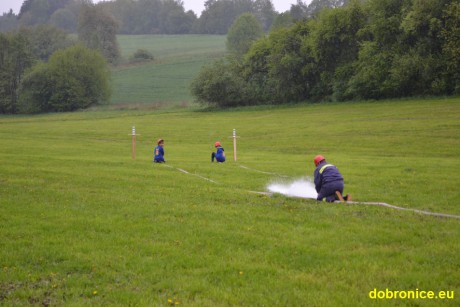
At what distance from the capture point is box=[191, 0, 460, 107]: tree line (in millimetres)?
49844

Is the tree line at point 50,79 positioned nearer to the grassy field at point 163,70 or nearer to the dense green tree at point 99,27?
the grassy field at point 163,70

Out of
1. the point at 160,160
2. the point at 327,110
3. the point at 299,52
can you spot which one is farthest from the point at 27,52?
the point at 160,160

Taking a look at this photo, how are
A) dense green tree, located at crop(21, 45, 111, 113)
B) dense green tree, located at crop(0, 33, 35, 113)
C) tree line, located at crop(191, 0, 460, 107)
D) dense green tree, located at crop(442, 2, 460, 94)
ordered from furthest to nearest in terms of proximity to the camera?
dense green tree, located at crop(0, 33, 35, 113) < dense green tree, located at crop(21, 45, 111, 113) < tree line, located at crop(191, 0, 460, 107) < dense green tree, located at crop(442, 2, 460, 94)

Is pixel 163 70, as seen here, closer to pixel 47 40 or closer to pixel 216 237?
pixel 47 40

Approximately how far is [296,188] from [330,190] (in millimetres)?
3238

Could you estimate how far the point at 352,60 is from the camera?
207 ft

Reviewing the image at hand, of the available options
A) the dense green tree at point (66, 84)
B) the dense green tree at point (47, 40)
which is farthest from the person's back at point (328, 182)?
the dense green tree at point (47, 40)

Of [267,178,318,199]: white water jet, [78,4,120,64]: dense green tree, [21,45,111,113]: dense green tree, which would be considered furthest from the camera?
[78,4,120,64]: dense green tree

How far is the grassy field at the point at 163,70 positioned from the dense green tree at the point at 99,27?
480cm

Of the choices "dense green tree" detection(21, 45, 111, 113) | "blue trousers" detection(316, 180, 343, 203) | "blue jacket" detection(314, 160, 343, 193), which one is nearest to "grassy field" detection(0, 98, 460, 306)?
"blue trousers" detection(316, 180, 343, 203)

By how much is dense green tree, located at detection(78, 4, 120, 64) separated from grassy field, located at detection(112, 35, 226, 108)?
480cm

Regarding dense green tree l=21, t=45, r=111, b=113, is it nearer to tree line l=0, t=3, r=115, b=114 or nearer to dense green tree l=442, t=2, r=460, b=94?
tree line l=0, t=3, r=115, b=114

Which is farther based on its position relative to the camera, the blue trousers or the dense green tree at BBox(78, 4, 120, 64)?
the dense green tree at BBox(78, 4, 120, 64)

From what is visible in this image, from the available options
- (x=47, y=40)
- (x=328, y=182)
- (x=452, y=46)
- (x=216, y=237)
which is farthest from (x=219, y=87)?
(x=47, y=40)
